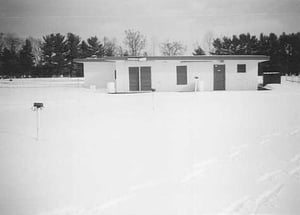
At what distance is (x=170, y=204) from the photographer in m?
1.74

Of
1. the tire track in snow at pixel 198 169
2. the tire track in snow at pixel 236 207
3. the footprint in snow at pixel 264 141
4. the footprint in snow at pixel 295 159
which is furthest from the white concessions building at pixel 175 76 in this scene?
the tire track in snow at pixel 236 207

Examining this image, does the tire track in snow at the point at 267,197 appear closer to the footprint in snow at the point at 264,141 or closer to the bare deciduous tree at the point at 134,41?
the footprint in snow at the point at 264,141

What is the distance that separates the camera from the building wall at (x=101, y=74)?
37.7 feet

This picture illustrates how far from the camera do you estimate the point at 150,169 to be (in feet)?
7.49

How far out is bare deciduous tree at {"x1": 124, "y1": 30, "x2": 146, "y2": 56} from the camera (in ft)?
7.62

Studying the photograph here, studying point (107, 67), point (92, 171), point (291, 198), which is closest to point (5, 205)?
point (92, 171)

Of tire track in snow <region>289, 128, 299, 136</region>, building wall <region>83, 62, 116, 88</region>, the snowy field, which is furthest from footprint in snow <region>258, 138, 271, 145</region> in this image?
building wall <region>83, 62, 116, 88</region>

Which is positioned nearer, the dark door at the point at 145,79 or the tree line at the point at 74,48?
the tree line at the point at 74,48

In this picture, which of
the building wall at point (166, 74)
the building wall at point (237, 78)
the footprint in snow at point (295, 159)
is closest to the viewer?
the footprint in snow at point (295, 159)

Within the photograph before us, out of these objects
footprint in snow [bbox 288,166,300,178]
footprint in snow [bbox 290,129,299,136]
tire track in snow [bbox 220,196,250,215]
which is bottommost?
tire track in snow [bbox 220,196,250,215]

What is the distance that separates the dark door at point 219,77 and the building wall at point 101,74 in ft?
14.9

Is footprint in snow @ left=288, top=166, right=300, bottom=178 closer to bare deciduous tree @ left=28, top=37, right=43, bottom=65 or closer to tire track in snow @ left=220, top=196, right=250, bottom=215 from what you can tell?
tire track in snow @ left=220, top=196, right=250, bottom=215

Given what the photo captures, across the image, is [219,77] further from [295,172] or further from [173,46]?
[295,172]

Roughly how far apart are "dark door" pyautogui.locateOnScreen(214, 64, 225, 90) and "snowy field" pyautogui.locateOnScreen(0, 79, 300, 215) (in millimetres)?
6338
